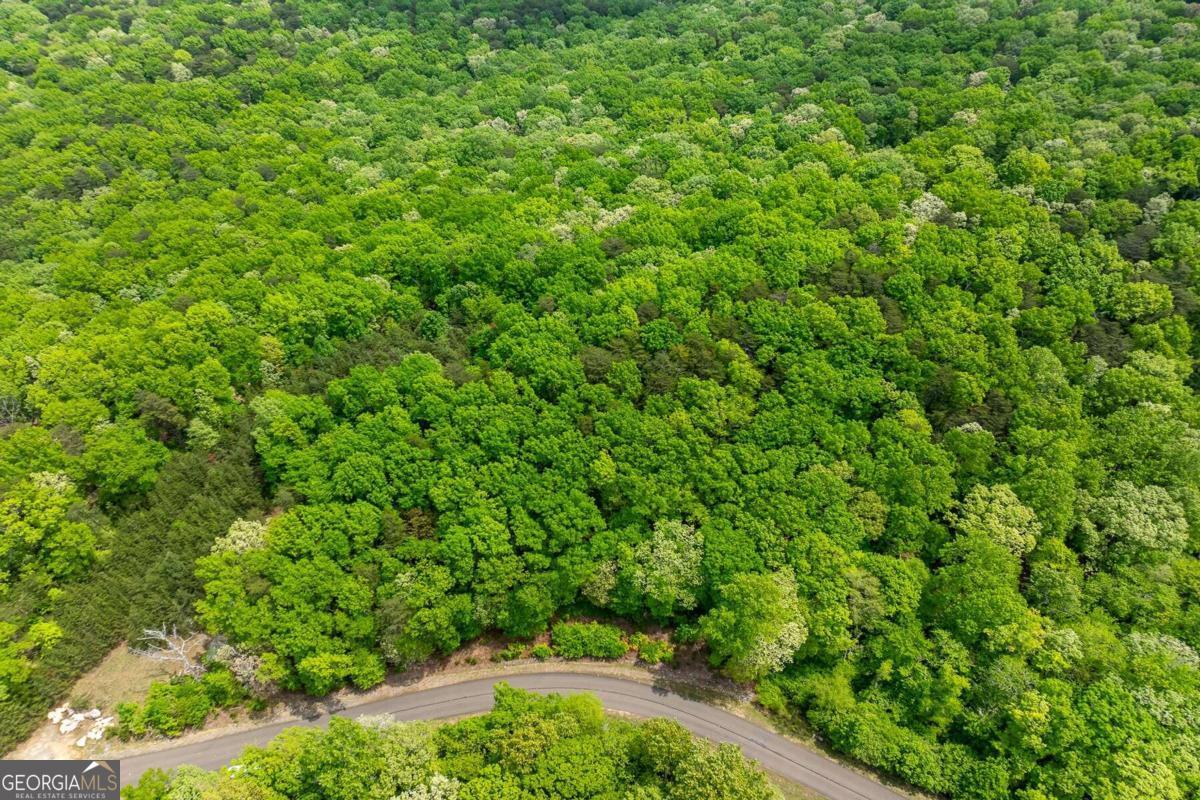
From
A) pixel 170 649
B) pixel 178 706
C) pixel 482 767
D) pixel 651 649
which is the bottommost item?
pixel 651 649

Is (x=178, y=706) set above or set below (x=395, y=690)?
above

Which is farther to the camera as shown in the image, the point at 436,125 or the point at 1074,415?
the point at 436,125

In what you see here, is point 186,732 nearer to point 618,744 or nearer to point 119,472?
point 119,472

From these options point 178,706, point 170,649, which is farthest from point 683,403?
point 170,649

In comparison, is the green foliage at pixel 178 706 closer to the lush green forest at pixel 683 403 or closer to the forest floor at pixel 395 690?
the forest floor at pixel 395 690

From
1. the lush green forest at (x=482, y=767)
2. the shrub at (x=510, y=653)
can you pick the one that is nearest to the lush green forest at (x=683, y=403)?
the shrub at (x=510, y=653)

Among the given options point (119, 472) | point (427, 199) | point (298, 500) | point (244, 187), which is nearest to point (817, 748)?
point (298, 500)

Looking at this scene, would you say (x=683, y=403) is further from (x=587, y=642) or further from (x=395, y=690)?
(x=395, y=690)
